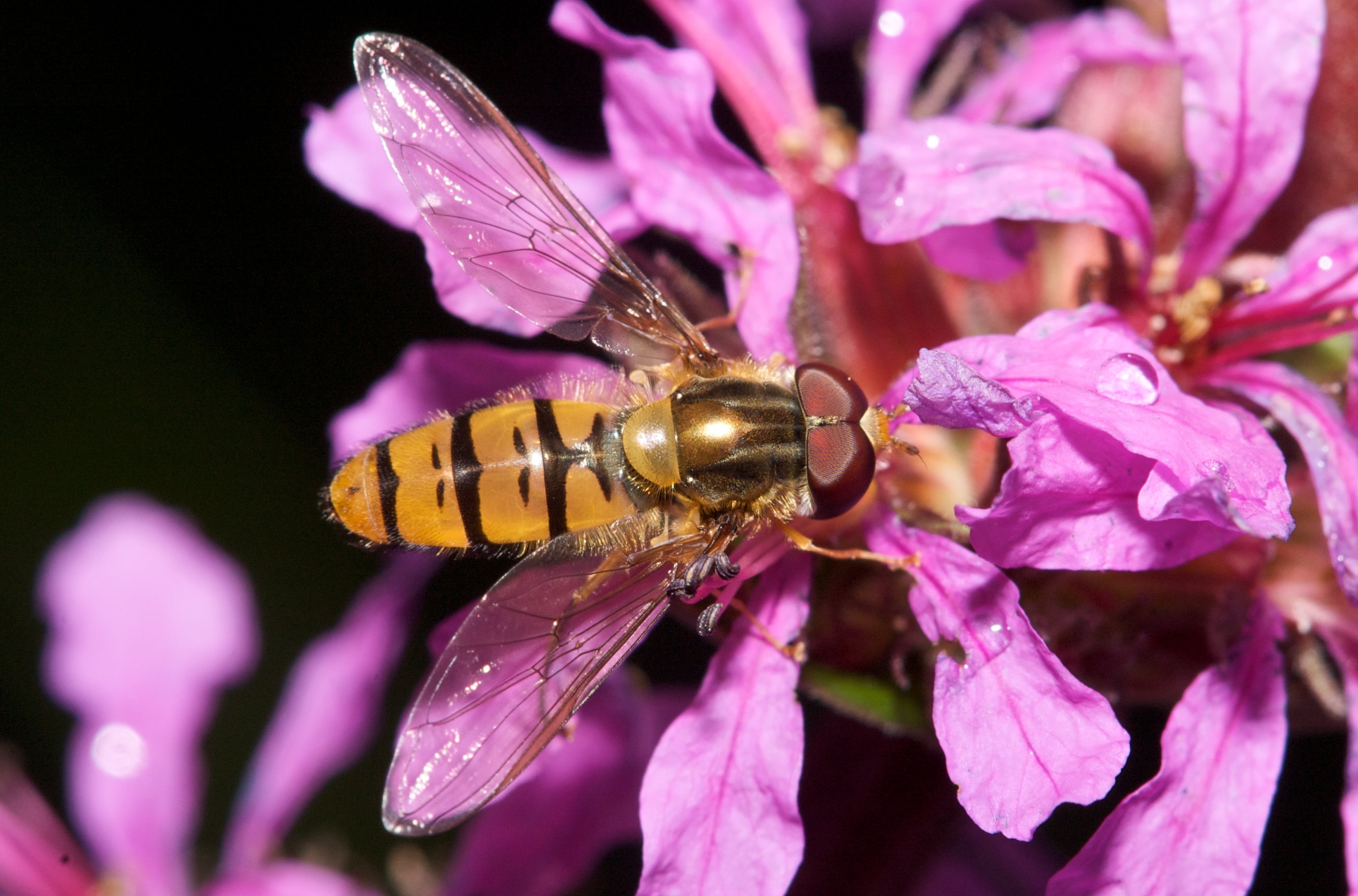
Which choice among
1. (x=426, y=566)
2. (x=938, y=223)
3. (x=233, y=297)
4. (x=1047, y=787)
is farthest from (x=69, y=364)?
(x=1047, y=787)

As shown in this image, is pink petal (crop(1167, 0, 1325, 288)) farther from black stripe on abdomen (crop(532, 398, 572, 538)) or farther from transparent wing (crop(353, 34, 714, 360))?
black stripe on abdomen (crop(532, 398, 572, 538))

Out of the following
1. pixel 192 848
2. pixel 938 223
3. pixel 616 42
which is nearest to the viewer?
pixel 938 223

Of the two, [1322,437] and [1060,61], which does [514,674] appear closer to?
[1322,437]

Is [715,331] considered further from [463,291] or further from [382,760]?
[382,760]

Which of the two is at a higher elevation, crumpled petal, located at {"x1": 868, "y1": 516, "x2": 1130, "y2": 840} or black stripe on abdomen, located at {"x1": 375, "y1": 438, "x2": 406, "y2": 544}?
black stripe on abdomen, located at {"x1": 375, "y1": 438, "x2": 406, "y2": 544}

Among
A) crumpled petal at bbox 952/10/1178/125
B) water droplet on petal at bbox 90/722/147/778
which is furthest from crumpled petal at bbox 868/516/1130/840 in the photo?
water droplet on petal at bbox 90/722/147/778
